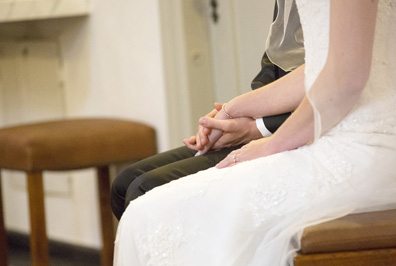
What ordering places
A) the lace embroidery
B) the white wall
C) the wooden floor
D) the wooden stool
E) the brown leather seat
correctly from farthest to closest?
the wooden floor < the white wall < the wooden stool < the lace embroidery < the brown leather seat

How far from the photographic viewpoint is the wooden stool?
2602 mm

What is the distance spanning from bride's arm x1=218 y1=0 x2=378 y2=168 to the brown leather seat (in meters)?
0.20

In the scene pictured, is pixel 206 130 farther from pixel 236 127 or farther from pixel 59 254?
pixel 59 254

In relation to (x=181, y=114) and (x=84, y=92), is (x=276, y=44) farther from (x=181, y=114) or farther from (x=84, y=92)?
(x=84, y=92)

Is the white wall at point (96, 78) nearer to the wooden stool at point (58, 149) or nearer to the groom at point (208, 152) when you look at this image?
the wooden stool at point (58, 149)

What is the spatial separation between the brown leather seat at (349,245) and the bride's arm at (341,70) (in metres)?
0.20

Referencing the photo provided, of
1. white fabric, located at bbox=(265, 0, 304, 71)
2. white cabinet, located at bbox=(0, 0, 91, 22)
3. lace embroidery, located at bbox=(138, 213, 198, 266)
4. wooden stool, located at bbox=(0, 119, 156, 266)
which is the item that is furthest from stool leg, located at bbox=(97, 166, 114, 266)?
lace embroidery, located at bbox=(138, 213, 198, 266)

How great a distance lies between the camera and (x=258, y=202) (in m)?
1.10

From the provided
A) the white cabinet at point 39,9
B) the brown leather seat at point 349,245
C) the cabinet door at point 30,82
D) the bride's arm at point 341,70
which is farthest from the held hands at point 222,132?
the cabinet door at point 30,82

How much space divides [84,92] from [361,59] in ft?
7.51

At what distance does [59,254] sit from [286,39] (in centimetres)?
227

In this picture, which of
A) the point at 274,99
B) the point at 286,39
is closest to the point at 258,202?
the point at 274,99

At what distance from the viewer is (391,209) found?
3.67ft

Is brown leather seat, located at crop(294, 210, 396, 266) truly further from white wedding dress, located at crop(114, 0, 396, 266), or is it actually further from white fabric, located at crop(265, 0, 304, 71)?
white fabric, located at crop(265, 0, 304, 71)
